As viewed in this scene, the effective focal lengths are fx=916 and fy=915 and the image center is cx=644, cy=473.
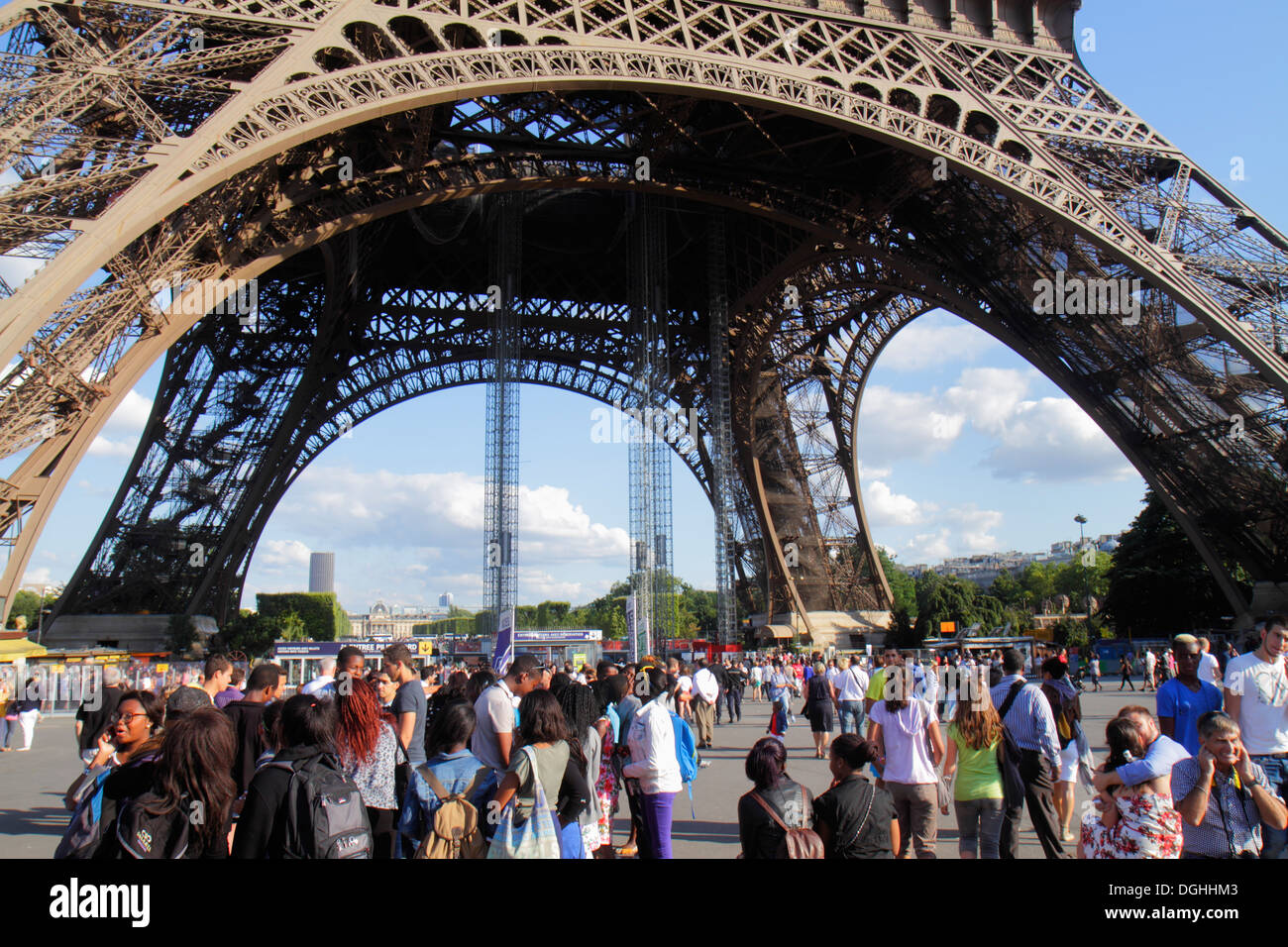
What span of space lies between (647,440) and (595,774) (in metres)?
23.3

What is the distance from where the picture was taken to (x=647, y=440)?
28.5 meters

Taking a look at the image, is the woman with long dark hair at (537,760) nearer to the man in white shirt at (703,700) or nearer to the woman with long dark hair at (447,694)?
the woman with long dark hair at (447,694)

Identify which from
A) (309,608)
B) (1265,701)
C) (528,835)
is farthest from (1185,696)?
(309,608)

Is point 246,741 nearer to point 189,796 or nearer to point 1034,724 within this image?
point 189,796

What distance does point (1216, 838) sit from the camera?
3.98m

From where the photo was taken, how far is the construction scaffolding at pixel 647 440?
2753cm

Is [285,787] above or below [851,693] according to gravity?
above

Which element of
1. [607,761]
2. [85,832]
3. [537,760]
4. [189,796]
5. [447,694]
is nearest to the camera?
[85,832]

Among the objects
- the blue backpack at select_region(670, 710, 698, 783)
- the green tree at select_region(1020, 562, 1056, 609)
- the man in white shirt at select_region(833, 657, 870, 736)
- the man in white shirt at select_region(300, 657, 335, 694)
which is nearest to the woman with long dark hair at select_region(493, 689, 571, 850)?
the blue backpack at select_region(670, 710, 698, 783)

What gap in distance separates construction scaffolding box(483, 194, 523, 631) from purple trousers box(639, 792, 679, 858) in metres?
21.6

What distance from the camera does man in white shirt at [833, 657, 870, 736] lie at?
11586 mm

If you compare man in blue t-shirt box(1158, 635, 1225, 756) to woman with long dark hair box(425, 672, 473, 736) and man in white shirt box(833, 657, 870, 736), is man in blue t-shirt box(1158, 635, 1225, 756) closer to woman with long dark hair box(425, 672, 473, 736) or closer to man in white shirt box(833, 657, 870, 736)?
woman with long dark hair box(425, 672, 473, 736)

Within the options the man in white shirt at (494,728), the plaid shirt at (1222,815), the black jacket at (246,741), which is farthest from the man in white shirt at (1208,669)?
the black jacket at (246,741)
